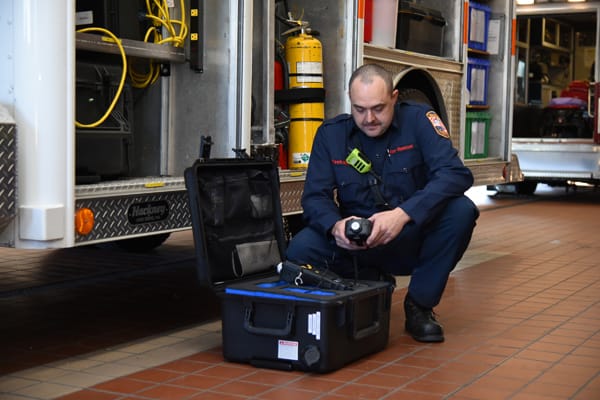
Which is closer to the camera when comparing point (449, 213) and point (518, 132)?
point (449, 213)

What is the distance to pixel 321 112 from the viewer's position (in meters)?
5.64

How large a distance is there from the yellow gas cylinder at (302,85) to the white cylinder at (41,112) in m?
2.01

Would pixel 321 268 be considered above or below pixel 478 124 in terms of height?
below

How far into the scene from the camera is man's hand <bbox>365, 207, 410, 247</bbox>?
402 centimetres

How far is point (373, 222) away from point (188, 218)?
979 mm

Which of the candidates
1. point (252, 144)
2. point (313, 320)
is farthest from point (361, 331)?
point (252, 144)

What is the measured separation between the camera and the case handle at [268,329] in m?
3.73

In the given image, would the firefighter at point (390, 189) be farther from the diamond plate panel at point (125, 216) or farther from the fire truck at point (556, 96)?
the fire truck at point (556, 96)

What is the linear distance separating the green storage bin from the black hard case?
347cm

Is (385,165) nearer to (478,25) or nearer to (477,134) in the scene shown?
(477,134)

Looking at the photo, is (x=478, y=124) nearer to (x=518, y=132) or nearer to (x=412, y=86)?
(x=412, y=86)

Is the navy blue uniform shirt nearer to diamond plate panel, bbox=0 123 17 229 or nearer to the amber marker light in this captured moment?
the amber marker light

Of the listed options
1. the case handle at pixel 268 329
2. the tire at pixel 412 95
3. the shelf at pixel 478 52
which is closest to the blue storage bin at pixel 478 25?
the shelf at pixel 478 52

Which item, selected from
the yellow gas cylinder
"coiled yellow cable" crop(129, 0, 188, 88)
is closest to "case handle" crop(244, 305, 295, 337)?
"coiled yellow cable" crop(129, 0, 188, 88)
